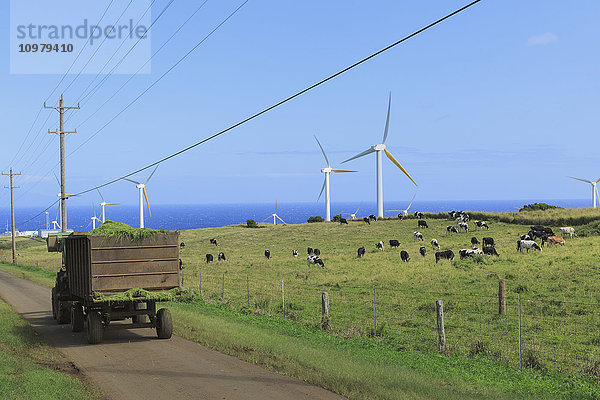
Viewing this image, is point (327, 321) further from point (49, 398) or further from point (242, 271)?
point (242, 271)

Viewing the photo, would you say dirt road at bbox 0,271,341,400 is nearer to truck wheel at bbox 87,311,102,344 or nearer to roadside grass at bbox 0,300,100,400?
truck wheel at bbox 87,311,102,344

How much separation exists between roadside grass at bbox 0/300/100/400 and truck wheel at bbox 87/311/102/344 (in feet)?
4.28

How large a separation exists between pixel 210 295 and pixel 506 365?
18387 mm

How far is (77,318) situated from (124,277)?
3.87m

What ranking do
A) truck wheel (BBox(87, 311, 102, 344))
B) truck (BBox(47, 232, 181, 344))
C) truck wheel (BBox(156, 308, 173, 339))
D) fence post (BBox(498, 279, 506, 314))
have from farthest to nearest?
fence post (BBox(498, 279, 506, 314)) < truck wheel (BBox(156, 308, 173, 339)) < truck wheel (BBox(87, 311, 102, 344)) < truck (BBox(47, 232, 181, 344))

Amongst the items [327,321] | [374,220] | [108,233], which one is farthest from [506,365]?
[374,220]

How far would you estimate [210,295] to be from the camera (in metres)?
30.3

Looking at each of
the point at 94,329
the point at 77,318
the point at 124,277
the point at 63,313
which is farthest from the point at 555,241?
the point at 94,329

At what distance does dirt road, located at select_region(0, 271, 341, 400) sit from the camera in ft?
40.9

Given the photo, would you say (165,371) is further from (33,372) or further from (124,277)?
(124,277)

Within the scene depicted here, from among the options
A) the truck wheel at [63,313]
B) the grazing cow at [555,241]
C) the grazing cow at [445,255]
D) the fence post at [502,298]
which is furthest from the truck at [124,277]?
the grazing cow at [555,241]

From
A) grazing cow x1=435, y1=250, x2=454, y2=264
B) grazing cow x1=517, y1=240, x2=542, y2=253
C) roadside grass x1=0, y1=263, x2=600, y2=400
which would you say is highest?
grazing cow x1=517, y1=240, x2=542, y2=253

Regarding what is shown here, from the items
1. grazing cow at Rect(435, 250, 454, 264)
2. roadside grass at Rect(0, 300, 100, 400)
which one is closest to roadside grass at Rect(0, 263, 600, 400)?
roadside grass at Rect(0, 300, 100, 400)

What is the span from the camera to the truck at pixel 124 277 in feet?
58.9
